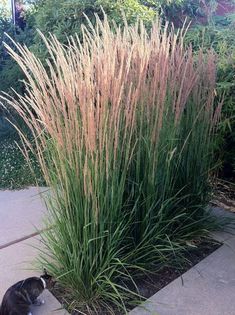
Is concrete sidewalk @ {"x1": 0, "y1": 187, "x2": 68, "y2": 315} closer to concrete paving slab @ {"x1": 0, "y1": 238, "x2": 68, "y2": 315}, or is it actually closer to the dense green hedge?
concrete paving slab @ {"x1": 0, "y1": 238, "x2": 68, "y2": 315}

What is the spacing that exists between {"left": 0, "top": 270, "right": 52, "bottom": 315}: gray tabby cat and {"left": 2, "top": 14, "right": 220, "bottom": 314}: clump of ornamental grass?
0.16 m

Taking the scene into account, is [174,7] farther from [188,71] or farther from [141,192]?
[141,192]

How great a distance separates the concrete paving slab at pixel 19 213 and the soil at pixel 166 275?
80 centimetres

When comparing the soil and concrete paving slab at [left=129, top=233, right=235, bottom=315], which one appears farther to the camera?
the soil

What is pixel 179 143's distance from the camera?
2592mm

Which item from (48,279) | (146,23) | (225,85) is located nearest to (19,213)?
(48,279)

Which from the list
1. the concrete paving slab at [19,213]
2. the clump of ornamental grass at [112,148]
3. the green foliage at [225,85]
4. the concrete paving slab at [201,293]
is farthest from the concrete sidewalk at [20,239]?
the green foliage at [225,85]

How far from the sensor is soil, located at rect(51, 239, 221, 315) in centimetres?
222

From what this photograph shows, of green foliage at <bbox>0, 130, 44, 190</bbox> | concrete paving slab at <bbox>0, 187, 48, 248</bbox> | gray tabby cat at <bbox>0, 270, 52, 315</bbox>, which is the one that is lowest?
green foliage at <bbox>0, 130, 44, 190</bbox>

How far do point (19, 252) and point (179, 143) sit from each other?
1353mm

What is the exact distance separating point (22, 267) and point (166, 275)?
938 millimetres

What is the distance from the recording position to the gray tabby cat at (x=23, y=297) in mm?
1943

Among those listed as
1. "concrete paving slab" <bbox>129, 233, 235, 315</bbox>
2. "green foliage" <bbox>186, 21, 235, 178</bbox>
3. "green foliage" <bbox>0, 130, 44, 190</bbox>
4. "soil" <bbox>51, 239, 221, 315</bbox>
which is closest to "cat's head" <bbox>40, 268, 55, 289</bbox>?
"soil" <bbox>51, 239, 221, 315</bbox>

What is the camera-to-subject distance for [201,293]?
2.24m
